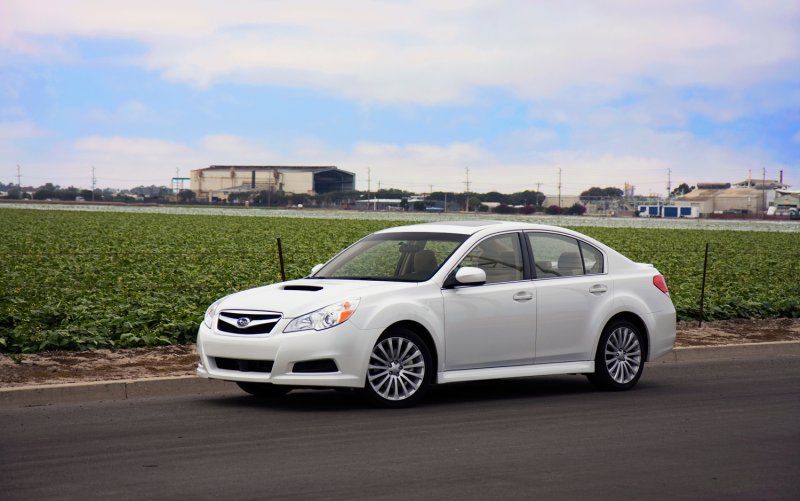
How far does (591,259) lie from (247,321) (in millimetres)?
3770

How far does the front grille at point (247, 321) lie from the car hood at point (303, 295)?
1.8 inches

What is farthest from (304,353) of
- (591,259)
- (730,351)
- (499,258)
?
(730,351)

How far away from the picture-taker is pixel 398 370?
33.8 feet

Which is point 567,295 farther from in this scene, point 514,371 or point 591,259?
point 514,371

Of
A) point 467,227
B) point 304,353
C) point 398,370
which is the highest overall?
point 467,227

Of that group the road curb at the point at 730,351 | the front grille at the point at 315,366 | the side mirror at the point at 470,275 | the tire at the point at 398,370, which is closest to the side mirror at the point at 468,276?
the side mirror at the point at 470,275

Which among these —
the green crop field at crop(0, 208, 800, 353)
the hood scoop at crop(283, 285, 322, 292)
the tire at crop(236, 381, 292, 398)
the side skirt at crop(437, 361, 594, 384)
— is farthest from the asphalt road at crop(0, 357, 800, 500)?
the green crop field at crop(0, 208, 800, 353)

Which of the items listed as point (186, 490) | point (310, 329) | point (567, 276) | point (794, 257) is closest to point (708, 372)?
point (567, 276)

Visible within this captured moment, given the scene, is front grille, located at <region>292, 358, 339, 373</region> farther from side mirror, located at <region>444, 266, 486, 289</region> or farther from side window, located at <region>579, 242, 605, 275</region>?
side window, located at <region>579, 242, 605, 275</region>

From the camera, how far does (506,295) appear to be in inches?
435

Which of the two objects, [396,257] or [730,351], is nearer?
[396,257]

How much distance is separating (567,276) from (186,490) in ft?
18.7

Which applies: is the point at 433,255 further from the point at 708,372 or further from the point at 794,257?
the point at 794,257

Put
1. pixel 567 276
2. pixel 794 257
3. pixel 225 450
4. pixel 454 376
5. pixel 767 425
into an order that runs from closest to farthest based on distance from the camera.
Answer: pixel 225 450, pixel 767 425, pixel 454 376, pixel 567 276, pixel 794 257
